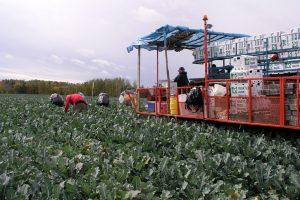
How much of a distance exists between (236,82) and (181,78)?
135 inches

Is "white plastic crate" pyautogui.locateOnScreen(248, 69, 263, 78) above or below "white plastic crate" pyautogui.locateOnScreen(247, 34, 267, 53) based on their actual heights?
below

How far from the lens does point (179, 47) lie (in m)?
Result: 11.5

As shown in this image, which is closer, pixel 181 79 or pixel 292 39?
pixel 292 39

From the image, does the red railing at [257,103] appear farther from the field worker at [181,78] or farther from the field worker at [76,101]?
the field worker at [76,101]

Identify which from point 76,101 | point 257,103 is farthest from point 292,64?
point 76,101

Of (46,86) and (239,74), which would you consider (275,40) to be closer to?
(239,74)

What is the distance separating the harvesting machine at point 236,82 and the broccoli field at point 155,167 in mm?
506

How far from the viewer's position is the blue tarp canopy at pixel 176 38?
33.1 ft

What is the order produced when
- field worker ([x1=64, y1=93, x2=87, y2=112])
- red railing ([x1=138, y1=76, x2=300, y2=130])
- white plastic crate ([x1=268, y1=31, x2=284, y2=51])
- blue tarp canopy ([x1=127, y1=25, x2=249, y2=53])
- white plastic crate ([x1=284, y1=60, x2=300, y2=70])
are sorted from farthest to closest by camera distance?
field worker ([x1=64, y1=93, x2=87, y2=112])
blue tarp canopy ([x1=127, y1=25, x2=249, y2=53])
white plastic crate ([x1=284, y1=60, x2=300, y2=70])
white plastic crate ([x1=268, y1=31, x2=284, y2=51])
red railing ([x1=138, y1=76, x2=300, y2=130])

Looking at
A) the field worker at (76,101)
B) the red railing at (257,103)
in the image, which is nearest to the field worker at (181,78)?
the red railing at (257,103)

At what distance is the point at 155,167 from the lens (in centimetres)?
562

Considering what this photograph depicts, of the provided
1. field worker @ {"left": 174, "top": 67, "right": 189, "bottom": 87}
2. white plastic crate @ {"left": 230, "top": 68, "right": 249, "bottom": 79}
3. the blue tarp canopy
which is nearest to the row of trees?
the blue tarp canopy

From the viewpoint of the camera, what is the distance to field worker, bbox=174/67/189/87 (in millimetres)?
10797

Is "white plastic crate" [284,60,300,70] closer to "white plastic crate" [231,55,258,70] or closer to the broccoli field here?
"white plastic crate" [231,55,258,70]
